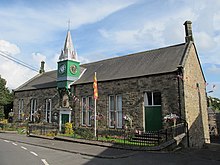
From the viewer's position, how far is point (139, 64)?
20.6 m

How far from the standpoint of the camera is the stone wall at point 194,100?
16.3m

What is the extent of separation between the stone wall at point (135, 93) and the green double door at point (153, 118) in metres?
0.40

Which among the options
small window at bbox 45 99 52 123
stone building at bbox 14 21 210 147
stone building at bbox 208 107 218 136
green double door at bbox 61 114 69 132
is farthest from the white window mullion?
stone building at bbox 208 107 218 136

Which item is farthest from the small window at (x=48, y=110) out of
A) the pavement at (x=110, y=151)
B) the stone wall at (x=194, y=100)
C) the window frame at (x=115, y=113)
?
the stone wall at (x=194, y=100)

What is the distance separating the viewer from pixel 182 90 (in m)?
15.8

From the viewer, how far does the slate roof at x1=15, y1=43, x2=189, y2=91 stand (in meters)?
17.9

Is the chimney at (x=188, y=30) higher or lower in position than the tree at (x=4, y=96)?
higher

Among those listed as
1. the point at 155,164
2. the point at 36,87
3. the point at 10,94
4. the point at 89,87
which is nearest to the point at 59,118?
the point at 89,87

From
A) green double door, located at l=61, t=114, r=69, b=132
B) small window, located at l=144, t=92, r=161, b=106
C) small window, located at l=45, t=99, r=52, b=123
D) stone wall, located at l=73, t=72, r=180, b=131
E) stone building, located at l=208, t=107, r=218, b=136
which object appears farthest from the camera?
stone building, located at l=208, t=107, r=218, b=136

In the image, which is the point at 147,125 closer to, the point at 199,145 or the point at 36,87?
the point at 199,145

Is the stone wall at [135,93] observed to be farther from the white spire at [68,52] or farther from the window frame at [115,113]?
the white spire at [68,52]

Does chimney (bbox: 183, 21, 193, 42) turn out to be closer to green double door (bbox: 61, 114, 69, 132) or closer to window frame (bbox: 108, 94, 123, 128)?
window frame (bbox: 108, 94, 123, 128)

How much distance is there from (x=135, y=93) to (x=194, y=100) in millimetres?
4945

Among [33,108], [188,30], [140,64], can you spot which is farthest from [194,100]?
[33,108]
